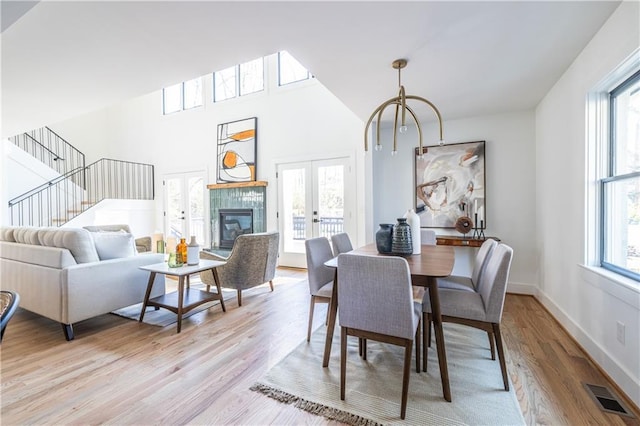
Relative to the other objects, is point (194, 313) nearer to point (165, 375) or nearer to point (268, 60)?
point (165, 375)

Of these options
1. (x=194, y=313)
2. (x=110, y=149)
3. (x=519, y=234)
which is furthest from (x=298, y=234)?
(x=110, y=149)

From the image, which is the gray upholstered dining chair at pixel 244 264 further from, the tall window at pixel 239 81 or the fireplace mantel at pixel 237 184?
the tall window at pixel 239 81

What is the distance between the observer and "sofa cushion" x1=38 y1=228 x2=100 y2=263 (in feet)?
8.60

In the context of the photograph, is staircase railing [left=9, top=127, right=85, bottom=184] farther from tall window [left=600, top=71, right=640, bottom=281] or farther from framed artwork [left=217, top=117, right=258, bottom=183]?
tall window [left=600, top=71, right=640, bottom=281]

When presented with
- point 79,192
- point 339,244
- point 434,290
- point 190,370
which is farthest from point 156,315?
point 79,192

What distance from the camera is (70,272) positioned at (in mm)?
2484

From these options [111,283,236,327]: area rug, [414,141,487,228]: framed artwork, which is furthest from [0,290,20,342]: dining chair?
[414,141,487,228]: framed artwork

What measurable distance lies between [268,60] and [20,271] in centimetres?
499

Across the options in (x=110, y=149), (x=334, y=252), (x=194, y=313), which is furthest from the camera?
(x=110, y=149)

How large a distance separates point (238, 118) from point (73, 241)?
425 centimetres

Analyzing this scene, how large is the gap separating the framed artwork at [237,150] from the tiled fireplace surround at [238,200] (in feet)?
0.55

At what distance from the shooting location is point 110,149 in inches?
326

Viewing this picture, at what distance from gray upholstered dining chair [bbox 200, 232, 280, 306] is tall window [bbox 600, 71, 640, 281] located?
3152mm

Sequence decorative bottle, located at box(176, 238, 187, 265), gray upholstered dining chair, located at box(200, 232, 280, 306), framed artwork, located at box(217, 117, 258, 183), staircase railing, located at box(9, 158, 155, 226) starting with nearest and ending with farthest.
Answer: decorative bottle, located at box(176, 238, 187, 265)
gray upholstered dining chair, located at box(200, 232, 280, 306)
framed artwork, located at box(217, 117, 258, 183)
staircase railing, located at box(9, 158, 155, 226)
